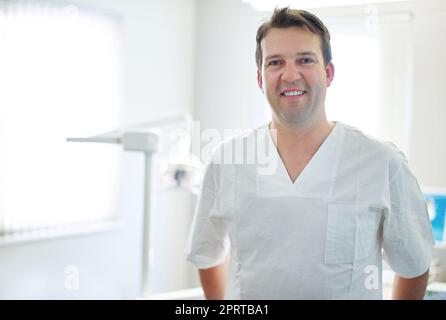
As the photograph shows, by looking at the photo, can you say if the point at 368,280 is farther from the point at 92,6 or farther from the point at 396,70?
the point at 92,6

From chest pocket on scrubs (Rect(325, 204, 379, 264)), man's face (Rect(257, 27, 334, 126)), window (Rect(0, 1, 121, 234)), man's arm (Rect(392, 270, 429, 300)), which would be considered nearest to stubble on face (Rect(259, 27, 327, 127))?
man's face (Rect(257, 27, 334, 126))

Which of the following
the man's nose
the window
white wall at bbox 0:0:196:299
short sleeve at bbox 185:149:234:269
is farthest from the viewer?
white wall at bbox 0:0:196:299

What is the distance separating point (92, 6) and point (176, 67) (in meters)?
0.39

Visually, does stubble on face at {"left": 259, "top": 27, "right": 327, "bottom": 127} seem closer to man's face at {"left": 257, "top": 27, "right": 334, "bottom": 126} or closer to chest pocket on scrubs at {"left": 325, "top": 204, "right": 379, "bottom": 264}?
man's face at {"left": 257, "top": 27, "right": 334, "bottom": 126}

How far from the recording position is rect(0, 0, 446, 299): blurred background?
1.83 feet

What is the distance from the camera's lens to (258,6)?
56 cm

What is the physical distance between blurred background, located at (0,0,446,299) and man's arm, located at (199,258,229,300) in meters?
0.17

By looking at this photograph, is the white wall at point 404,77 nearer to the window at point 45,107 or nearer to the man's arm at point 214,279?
the man's arm at point 214,279

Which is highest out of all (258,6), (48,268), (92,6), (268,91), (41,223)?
(92,6)

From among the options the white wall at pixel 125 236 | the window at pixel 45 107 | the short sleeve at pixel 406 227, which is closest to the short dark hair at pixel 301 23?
the short sleeve at pixel 406 227

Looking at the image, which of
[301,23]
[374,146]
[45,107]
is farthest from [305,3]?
[45,107]

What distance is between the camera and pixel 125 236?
1739mm

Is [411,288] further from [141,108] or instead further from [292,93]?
[141,108]

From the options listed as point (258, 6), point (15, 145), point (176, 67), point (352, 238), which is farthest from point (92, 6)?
point (352, 238)
